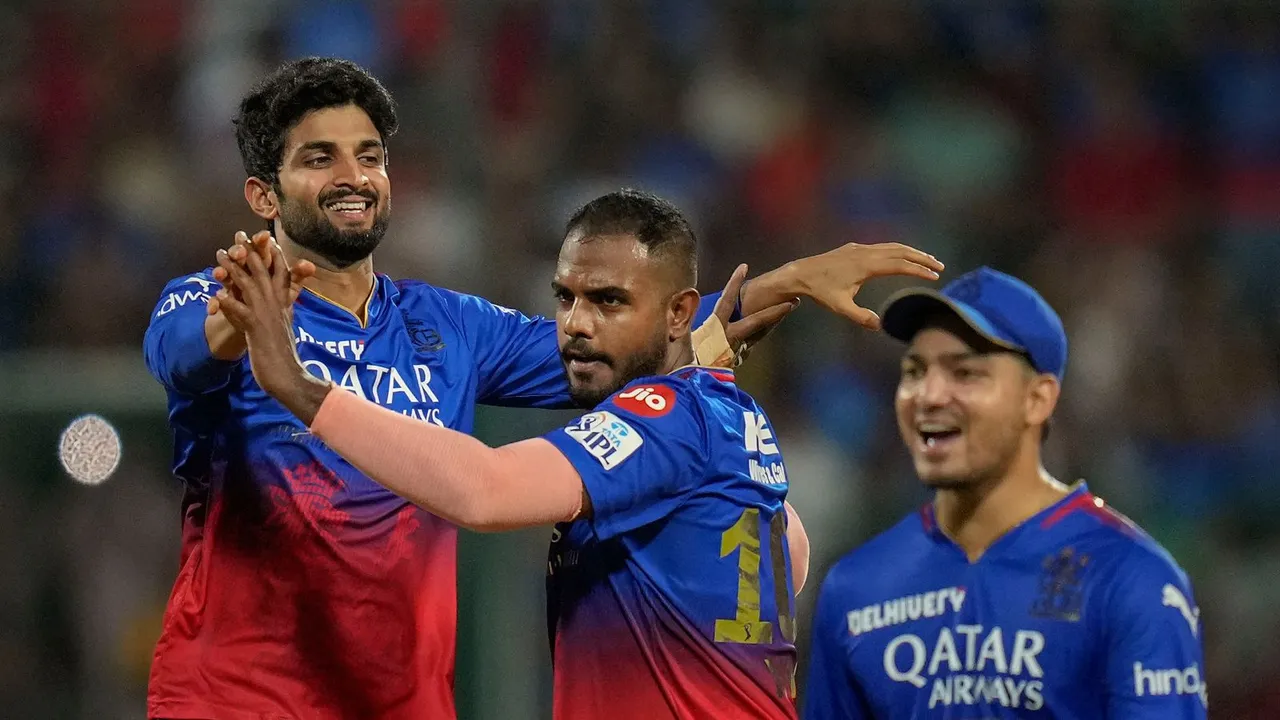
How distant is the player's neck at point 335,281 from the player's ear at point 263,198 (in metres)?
0.08

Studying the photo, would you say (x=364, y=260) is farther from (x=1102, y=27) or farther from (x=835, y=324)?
(x=1102, y=27)

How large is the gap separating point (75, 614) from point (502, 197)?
9.35ft

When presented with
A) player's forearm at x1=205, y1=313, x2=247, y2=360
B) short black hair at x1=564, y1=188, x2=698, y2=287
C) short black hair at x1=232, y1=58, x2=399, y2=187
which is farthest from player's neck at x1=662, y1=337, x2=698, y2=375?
short black hair at x1=232, y1=58, x2=399, y2=187

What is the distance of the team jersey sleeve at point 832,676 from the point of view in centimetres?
410

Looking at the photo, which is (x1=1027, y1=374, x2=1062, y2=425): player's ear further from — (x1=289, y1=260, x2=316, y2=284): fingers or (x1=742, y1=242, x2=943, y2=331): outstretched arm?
(x1=289, y1=260, x2=316, y2=284): fingers

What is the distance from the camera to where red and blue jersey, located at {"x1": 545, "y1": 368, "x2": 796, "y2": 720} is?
4305 millimetres

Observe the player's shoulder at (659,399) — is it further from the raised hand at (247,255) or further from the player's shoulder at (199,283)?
the player's shoulder at (199,283)

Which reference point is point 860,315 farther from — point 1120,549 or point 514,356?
point 1120,549

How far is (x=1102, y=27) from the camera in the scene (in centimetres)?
1068

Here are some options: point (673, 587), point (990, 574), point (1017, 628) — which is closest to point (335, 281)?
point (673, 587)

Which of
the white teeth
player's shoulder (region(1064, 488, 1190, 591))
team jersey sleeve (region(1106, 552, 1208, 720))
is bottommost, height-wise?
team jersey sleeve (region(1106, 552, 1208, 720))

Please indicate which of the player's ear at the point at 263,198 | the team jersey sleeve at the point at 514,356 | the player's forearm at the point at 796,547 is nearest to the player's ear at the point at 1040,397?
the player's forearm at the point at 796,547

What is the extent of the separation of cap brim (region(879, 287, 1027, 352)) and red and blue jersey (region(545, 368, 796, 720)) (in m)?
0.56

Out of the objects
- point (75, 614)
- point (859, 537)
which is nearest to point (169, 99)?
point (75, 614)
